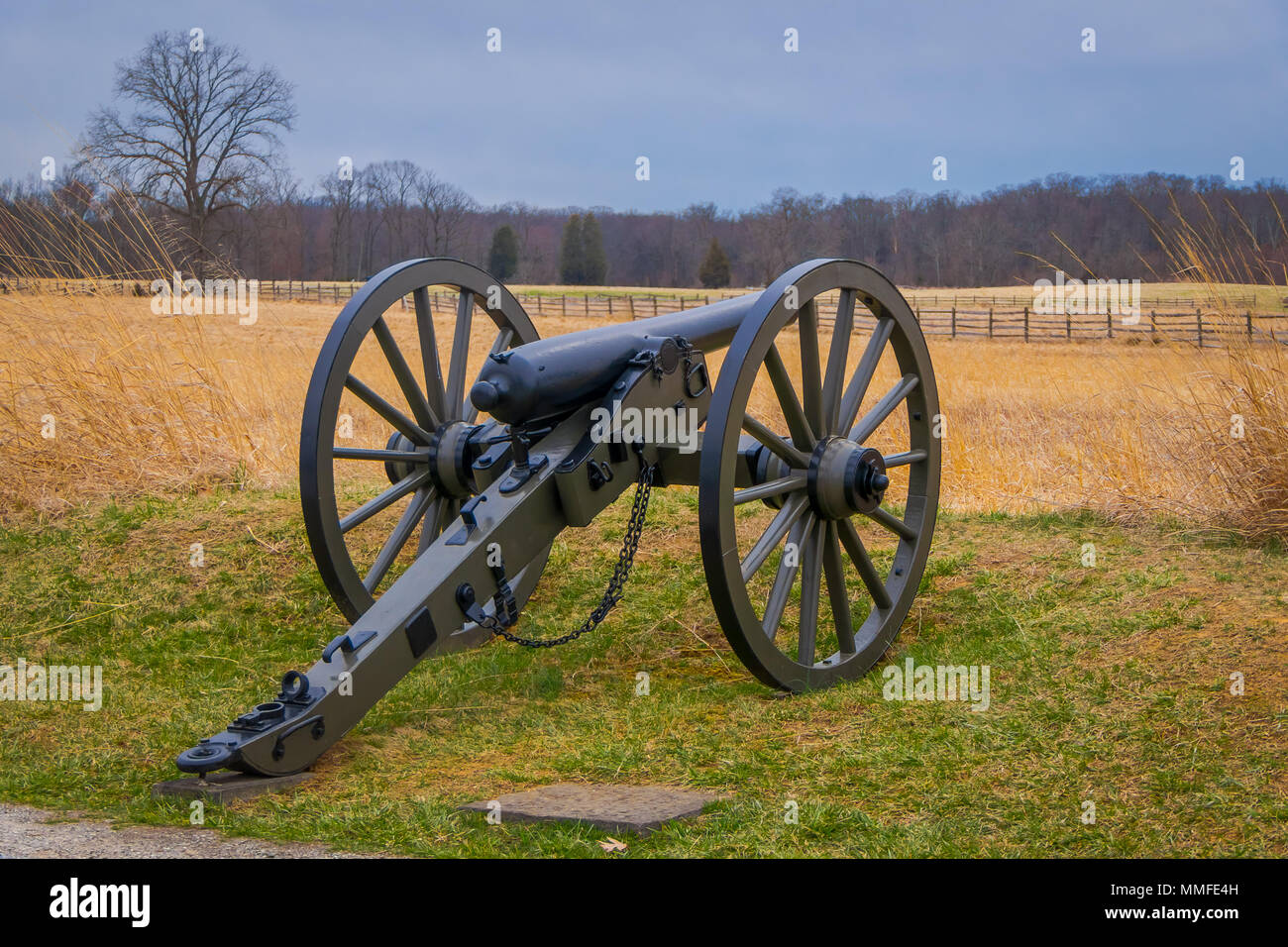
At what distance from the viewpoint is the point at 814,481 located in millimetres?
5055

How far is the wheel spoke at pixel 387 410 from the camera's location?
5.51 meters

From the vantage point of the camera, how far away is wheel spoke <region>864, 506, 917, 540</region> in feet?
17.7

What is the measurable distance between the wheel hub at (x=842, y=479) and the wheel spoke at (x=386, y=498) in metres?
1.93

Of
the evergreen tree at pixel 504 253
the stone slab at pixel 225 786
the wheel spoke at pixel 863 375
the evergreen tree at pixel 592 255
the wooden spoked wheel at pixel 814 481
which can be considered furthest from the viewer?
the evergreen tree at pixel 592 255

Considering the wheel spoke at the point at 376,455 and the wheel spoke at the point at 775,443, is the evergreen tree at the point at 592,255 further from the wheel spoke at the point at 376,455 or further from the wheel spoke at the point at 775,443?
the wheel spoke at the point at 775,443

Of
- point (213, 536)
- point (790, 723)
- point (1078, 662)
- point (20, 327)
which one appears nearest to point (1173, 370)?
point (1078, 662)

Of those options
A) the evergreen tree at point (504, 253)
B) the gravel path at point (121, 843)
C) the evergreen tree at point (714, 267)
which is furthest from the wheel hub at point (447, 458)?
the evergreen tree at point (504, 253)

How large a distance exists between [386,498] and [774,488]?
188 centimetres

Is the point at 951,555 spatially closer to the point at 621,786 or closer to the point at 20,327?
the point at 621,786

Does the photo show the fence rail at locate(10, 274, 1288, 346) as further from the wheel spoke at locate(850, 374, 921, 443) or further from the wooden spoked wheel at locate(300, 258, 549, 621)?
the wooden spoked wheel at locate(300, 258, 549, 621)

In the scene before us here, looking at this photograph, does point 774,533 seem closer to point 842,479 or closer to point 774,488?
point 774,488

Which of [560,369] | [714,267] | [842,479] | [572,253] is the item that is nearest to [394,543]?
[560,369]

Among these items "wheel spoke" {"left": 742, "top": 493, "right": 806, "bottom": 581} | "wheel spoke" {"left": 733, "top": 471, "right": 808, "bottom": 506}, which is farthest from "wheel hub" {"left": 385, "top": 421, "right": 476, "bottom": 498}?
"wheel spoke" {"left": 742, "top": 493, "right": 806, "bottom": 581}

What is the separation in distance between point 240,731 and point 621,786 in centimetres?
125
